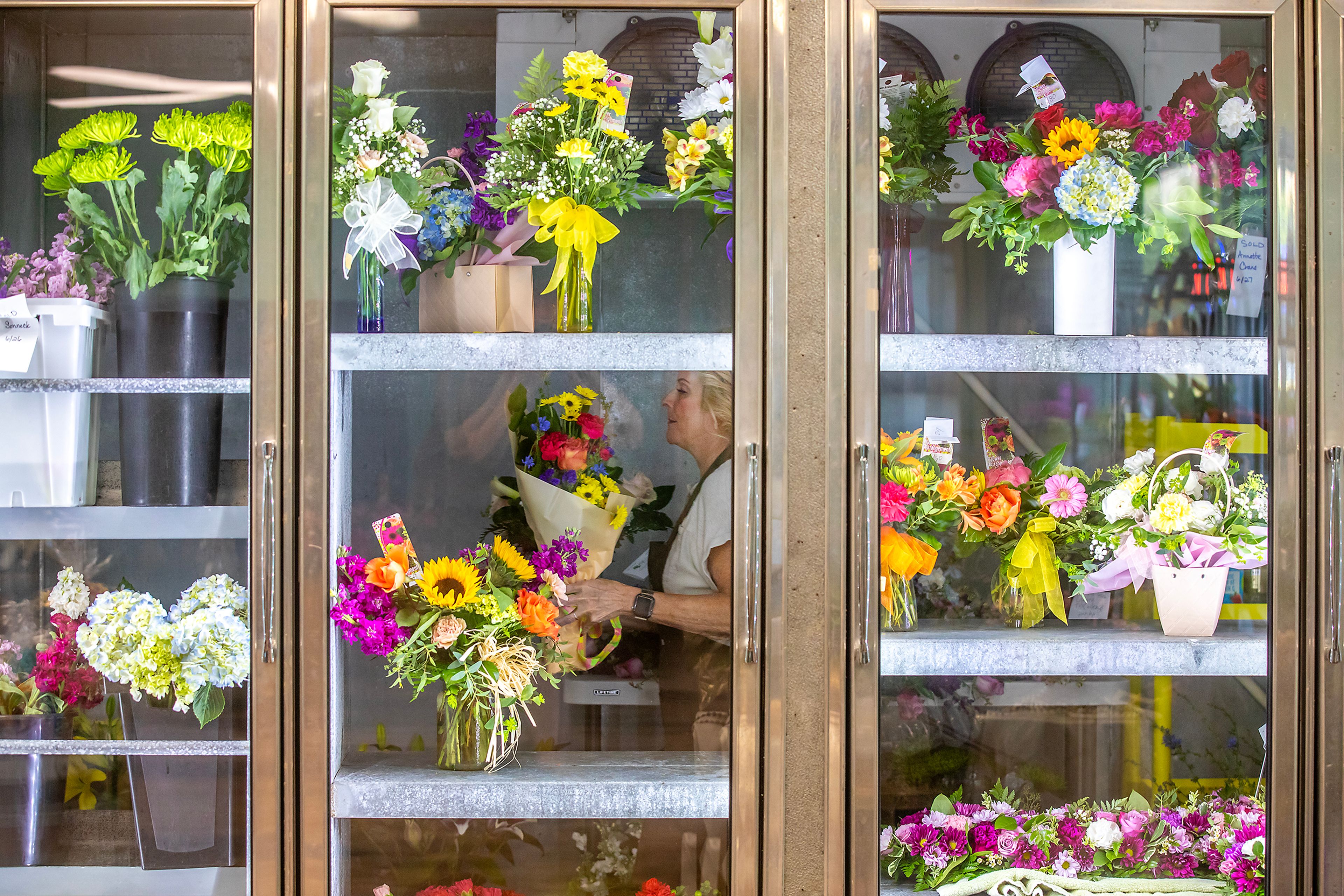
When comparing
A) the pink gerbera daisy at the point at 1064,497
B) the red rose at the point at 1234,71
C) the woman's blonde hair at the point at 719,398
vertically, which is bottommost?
the pink gerbera daisy at the point at 1064,497

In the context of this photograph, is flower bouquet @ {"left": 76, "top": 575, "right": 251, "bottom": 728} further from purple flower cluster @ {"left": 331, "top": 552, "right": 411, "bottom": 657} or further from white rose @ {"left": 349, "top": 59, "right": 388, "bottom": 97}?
white rose @ {"left": 349, "top": 59, "right": 388, "bottom": 97}

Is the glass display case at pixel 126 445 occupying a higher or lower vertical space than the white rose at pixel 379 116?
lower

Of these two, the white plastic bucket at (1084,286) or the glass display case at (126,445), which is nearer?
the glass display case at (126,445)

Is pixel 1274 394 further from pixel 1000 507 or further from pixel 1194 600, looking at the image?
pixel 1000 507

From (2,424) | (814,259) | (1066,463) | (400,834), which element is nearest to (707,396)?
(814,259)

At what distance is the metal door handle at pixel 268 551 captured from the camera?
5.20 feet

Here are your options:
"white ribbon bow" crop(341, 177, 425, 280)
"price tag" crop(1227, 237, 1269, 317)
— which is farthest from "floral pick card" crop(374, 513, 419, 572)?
"price tag" crop(1227, 237, 1269, 317)

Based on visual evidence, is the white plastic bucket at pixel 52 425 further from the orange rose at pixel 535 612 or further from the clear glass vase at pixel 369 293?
the orange rose at pixel 535 612

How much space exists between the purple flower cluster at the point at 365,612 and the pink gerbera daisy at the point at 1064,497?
49.6 inches

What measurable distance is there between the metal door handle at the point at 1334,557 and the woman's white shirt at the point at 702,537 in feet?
3.61

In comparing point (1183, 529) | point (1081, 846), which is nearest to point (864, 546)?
point (1183, 529)

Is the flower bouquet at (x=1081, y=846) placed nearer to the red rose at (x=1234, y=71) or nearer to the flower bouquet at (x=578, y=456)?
the flower bouquet at (x=578, y=456)

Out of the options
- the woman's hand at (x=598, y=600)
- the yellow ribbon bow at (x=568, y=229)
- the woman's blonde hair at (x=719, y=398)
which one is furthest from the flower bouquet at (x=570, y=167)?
the woman's hand at (x=598, y=600)

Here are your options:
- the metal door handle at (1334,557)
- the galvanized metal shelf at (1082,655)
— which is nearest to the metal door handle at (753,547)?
the galvanized metal shelf at (1082,655)
